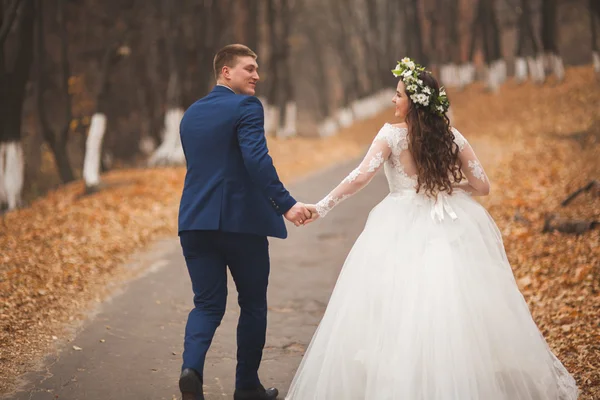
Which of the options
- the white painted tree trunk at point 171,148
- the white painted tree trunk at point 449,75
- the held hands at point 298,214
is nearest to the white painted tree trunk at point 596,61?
the white painted tree trunk at point 449,75

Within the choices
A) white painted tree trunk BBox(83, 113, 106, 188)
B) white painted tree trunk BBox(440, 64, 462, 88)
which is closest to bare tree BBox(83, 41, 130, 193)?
white painted tree trunk BBox(83, 113, 106, 188)

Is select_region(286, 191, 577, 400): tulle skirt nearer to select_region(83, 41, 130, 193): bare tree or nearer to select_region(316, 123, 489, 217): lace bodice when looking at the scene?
select_region(316, 123, 489, 217): lace bodice

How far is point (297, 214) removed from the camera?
193 inches

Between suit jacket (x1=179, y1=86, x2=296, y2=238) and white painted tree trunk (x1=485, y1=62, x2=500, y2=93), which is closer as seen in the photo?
suit jacket (x1=179, y1=86, x2=296, y2=238)

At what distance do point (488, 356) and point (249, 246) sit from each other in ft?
5.85

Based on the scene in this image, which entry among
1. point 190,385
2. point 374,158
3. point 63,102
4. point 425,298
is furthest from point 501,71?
point 190,385

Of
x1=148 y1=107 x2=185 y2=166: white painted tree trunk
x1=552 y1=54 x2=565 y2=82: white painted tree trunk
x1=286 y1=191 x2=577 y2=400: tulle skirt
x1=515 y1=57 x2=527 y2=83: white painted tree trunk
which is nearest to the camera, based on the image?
x1=286 y1=191 x2=577 y2=400: tulle skirt

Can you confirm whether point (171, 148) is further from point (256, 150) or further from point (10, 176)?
point (256, 150)

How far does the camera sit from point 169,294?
8484mm

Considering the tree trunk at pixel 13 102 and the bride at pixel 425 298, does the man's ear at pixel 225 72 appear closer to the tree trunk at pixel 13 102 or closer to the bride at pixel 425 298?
the bride at pixel 425 298

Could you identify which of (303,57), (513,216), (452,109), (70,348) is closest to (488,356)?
(70,348)

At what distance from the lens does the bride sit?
4406 mm

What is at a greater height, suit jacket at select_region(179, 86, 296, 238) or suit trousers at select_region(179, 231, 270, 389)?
suit jacket at select_region(179, 86, 296, 238)

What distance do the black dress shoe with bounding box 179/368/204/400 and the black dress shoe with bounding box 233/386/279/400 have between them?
54cm
